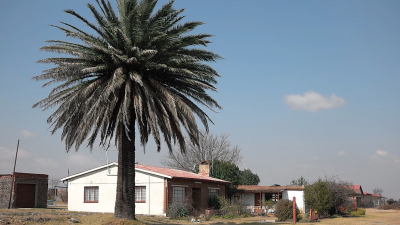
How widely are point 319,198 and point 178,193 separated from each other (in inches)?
461

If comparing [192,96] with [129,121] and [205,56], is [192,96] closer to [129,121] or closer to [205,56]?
[205,56]

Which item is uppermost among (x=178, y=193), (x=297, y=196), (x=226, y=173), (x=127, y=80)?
(x=127, y=80)

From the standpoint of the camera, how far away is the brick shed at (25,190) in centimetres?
3678

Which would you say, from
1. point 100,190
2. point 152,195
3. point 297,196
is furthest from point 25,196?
point 297,196

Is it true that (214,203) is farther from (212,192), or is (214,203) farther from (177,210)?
(177,210)

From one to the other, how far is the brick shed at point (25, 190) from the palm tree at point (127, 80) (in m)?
21.0

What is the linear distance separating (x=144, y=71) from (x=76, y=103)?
338 cm

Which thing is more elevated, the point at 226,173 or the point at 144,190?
the point at 226,173

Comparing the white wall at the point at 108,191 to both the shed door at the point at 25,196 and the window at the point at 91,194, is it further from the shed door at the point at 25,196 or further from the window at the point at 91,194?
the shed door at the point at 25,196

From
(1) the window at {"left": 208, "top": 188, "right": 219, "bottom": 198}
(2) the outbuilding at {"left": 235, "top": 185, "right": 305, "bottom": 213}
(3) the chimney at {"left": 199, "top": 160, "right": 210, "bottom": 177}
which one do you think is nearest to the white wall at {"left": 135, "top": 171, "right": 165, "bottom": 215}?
(1) the window at {"left": 208, "top": 188, "right": 219, "bottom": 198}

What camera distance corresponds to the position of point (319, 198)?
3359cm

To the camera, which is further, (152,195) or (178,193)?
(178,193)

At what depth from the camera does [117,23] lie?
1831 centimetres

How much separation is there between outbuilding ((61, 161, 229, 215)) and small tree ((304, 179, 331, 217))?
8.44 meters
